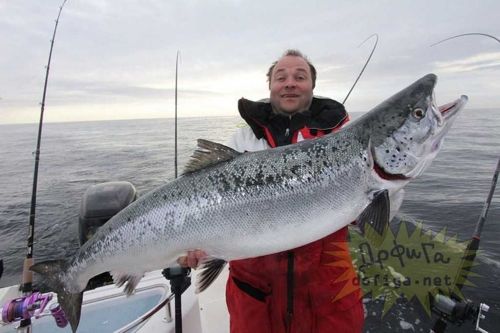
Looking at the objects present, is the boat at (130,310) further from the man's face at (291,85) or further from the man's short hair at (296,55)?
the man's short hair at (296,55)

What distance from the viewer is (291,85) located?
3199mm

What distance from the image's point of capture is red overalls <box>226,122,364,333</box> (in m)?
2.76

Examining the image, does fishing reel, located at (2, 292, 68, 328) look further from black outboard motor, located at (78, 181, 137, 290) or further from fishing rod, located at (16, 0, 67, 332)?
black outboard motor, located at (78, 181, 137, 290)

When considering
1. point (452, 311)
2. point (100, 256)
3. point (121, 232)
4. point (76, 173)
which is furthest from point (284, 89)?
point (76, 173)

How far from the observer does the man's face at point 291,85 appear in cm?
322

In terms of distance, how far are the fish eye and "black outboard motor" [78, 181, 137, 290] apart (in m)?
4.48

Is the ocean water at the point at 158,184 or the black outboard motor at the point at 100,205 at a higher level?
the black outboard motor at the point at 100,205

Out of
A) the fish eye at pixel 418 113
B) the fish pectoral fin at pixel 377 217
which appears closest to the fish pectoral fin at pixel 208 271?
the fish pectoral fin at pixel 377 217

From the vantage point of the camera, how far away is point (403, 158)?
251cm

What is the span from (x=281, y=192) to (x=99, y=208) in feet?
12.4

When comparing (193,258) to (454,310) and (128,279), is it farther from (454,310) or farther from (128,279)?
(454,310)

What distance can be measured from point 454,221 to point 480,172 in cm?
780

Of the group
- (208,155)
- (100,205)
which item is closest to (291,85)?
(208,155)

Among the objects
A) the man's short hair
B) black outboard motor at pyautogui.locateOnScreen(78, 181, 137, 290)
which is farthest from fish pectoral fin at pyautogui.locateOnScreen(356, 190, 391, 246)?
black outboard motor at pyautogui.locateOnScreen(78, 181, 137, 290)
